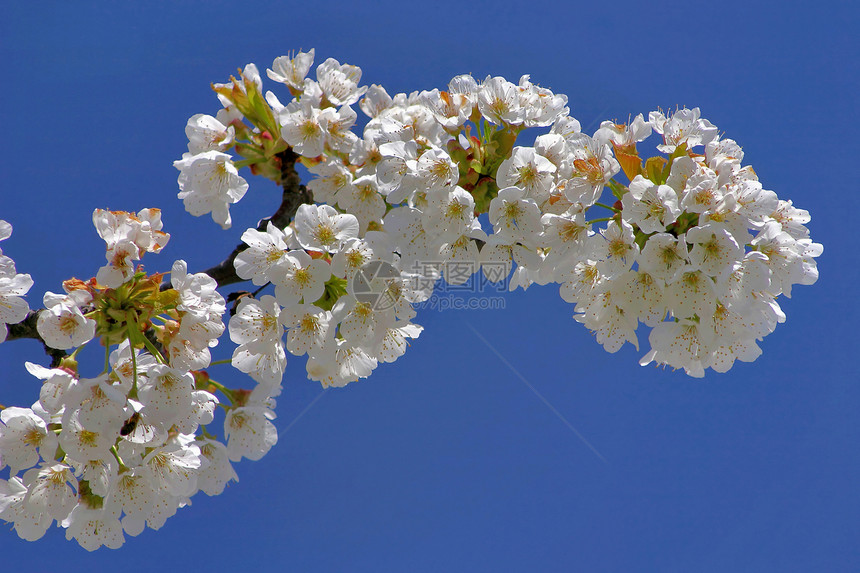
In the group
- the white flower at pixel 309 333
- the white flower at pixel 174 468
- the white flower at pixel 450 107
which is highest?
the white flower at pixel 450 107

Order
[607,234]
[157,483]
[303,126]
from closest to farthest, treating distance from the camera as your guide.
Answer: [607,234], [157,483], [303,126]

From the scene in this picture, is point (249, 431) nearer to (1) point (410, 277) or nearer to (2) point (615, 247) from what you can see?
(1) point (410, 277)

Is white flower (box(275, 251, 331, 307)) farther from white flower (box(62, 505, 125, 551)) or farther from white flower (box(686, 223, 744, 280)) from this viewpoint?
white flower (box(686, 223, 744, 280))

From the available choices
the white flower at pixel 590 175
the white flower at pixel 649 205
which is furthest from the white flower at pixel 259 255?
the white flower at pixel 649 205

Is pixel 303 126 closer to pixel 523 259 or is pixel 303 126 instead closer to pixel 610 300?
pixel 523 259

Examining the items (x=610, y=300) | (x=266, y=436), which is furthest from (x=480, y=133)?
(x=266, y=436)

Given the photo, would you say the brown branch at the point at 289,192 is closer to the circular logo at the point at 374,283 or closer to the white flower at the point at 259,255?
the white flower at the point at 259,255

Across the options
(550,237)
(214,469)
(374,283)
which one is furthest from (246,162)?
(550,237)
